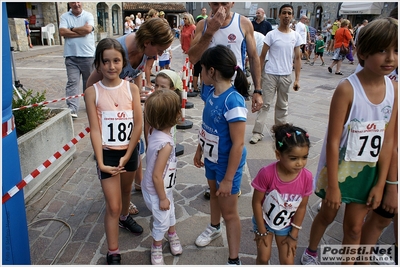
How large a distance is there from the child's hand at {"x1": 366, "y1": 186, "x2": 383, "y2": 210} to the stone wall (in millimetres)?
17220

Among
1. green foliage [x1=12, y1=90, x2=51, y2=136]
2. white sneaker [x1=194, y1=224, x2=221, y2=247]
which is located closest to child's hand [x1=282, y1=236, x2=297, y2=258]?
white sneaker [x1=194, y1=224, x2=221, y2=247]

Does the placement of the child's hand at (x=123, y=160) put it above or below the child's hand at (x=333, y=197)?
above

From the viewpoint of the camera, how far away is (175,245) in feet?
8.30

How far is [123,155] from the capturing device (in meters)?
2.29

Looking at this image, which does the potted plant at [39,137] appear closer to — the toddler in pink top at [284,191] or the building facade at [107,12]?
the building facade at [107,12]

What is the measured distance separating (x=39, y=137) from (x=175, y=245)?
6.62ft

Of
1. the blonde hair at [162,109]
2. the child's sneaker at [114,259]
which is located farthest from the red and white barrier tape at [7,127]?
the child's sneaker at [114,259]

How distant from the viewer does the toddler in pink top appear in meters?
1.90

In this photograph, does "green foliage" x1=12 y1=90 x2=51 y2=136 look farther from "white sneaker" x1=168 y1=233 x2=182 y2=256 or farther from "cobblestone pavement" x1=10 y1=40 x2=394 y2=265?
"white sneaker" x1=168 y1=233 x2=182 y2=256

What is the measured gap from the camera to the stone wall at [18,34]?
1526 cm

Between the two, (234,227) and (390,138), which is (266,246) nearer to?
(234,227)

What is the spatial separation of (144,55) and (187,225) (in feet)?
5.23

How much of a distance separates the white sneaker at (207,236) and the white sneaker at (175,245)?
0.54ft

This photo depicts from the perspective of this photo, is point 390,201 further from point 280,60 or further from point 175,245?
point 280,60
